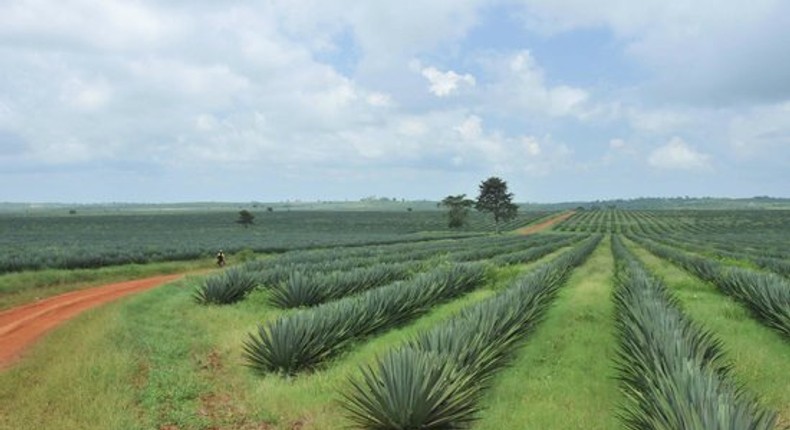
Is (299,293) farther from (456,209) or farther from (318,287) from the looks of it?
(456,209)

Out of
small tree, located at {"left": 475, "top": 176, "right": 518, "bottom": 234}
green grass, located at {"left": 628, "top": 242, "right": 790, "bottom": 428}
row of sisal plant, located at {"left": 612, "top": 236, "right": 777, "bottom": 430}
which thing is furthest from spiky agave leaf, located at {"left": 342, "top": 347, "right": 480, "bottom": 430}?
small tree, located at {"left": 475, "top": 176, "right": 518, "bottom": 234}

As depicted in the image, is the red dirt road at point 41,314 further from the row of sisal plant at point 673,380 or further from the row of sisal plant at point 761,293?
the row of sisal plant at point 761,293

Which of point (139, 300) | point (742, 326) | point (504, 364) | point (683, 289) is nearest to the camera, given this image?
point (504, 364)

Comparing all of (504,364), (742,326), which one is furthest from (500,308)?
(742,326)

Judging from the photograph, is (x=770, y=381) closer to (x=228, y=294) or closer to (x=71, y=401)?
(x=71, y=401)

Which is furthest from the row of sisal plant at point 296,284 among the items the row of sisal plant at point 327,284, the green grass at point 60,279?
the green grass at point 60,279

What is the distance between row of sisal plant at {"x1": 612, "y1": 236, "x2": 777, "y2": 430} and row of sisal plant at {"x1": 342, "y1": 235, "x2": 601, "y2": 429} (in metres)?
1.94

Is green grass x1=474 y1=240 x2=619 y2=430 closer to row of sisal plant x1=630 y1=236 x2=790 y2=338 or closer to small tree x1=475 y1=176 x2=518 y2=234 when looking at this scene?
row of sisal plant x1=630 y1=236 x2=790 y2=338

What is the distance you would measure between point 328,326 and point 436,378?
3754mm

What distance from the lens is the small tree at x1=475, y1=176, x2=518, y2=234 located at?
83562 mm

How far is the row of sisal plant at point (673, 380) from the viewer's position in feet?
18.0

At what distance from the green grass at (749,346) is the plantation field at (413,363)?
0.05 metres

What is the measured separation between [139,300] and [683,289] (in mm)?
16890

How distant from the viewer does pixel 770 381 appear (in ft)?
30.2
